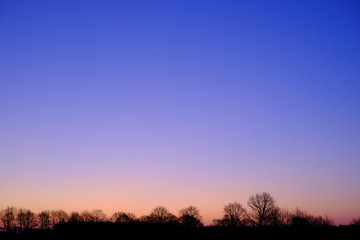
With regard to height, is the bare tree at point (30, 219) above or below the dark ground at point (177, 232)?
below

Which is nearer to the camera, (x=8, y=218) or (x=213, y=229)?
(x=213, y=229)

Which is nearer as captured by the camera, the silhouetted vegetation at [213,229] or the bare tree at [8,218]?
the silhouetted vegetation at [213,229]

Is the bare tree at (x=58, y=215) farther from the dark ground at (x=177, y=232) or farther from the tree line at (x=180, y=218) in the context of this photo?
the dark ground at (x=177, y=232)

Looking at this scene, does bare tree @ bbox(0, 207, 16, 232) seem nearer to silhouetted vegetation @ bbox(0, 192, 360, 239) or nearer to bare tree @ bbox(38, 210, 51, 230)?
bare tree @ bbox(38, 210, 51, 230)

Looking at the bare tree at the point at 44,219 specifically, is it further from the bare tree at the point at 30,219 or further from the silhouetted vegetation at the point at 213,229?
the silhouetted vegetation at the point at 213,229

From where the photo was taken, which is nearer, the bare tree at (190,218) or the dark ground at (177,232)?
the dark ground at (177,232)

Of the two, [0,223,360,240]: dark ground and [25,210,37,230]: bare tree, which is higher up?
[0,223,360,240]: dark ground

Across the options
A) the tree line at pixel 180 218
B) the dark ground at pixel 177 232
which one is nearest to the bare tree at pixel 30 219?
the tree line at pixel 180 218

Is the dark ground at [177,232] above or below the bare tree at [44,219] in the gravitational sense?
above

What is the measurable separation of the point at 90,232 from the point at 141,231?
10.7 m

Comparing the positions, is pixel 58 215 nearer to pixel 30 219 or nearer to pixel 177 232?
pixel 30 219

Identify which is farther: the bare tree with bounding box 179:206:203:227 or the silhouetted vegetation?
the bare tree with bounding box 179:206:203:227

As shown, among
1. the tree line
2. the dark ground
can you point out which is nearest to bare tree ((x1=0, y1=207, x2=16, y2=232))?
the tree line

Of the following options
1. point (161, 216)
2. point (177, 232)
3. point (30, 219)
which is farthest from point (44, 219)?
point (177, 232)
